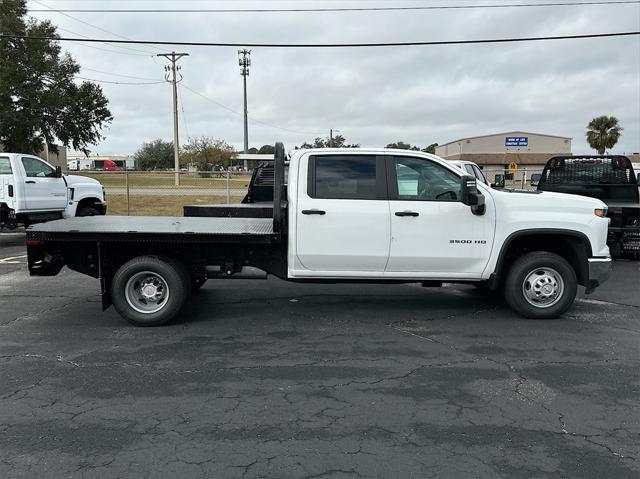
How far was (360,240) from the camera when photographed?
6.20 m

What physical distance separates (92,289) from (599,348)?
6857 millimetres

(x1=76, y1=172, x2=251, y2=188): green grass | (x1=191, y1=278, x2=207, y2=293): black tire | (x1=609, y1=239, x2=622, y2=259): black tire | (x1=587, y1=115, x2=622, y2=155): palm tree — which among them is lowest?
(x1=191, y1=278, x2=207, y2=293): black tire

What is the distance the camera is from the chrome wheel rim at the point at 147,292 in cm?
623

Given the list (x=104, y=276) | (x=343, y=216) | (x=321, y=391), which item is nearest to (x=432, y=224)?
(x=343, y=216)

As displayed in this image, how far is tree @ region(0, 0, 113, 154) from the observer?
35.1m

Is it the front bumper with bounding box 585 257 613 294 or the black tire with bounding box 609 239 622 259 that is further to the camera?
the black tire with bounding box 609 239 622 259

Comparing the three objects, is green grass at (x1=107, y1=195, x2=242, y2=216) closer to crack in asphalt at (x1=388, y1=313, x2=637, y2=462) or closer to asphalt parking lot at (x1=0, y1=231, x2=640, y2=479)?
asphalt parking lot at (x1=0, y1=231, x2=640, y2=479)

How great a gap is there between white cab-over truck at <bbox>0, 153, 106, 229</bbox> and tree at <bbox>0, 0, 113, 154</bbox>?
25.1m

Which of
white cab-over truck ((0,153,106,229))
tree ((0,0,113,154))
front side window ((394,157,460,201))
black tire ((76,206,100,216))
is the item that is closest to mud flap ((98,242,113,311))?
front side window ((394,157,460,201))

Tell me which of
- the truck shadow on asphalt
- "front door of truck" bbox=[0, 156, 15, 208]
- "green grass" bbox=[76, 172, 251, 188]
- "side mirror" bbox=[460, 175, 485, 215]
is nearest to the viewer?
"side mirror" bbox=[460, 175, 485, 215]

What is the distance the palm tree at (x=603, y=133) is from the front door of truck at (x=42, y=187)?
2322 inches

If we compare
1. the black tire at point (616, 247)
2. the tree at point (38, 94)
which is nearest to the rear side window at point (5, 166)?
the black tire at point (616, 247)

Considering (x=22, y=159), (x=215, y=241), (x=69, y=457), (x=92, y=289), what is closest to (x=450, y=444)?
(x=69, y=457)

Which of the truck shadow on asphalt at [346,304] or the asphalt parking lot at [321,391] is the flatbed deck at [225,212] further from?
the asphalt parking lot at [321,391]
